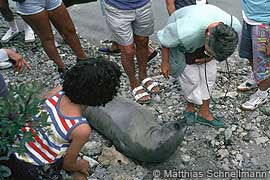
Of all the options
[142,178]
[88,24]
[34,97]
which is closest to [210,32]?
[142,178]

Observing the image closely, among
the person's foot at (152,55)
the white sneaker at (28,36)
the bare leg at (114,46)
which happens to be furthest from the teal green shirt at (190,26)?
the white sneaker at (28,36)

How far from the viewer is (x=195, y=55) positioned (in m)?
2.97

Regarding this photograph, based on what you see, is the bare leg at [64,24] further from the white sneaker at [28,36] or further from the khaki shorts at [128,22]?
the white sneaker at [28,36]

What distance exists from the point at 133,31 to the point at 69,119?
148 cm

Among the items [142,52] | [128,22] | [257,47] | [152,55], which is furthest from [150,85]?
[257,47]

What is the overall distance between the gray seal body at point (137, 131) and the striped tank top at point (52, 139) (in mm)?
711

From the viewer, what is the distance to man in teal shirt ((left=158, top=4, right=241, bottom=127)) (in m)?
2.66

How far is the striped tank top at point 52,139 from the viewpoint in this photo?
2160 millimetres

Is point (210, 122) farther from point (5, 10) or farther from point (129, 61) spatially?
point (5, 10)

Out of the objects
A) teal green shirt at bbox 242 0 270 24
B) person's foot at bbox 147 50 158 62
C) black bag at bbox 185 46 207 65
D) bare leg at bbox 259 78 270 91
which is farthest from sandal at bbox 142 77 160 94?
teal green shirt at bbox 242 0 270 24

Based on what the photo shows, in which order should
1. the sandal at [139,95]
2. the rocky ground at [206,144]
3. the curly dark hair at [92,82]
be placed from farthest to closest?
the sandal at [139,95] < the rocky ground at [206,144] < the curly dark hair at [92,82]

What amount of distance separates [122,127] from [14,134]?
4.07 feet

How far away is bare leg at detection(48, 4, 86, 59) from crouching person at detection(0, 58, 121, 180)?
52.6 inches

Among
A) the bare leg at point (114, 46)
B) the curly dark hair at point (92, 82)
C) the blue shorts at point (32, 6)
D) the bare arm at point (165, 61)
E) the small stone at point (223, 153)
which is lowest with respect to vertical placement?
the small stone at point (223, 153)
